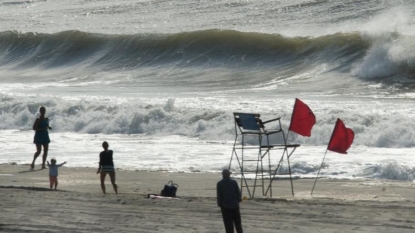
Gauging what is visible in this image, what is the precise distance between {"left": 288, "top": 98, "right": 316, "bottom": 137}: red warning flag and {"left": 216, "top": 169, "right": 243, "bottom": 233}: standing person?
11.4 feet

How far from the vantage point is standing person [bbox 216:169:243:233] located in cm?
1105

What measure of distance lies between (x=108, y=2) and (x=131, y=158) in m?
32.5

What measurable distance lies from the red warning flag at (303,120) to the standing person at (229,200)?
136 inches

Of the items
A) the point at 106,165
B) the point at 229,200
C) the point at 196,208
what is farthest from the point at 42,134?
the point at 229,200

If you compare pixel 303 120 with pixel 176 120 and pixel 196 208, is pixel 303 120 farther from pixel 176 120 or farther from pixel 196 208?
pixel 176 120

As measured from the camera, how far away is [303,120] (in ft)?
47.3

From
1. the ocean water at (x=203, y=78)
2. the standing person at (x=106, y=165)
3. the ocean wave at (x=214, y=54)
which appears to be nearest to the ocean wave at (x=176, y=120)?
the ocean water at (x=203, y=78)

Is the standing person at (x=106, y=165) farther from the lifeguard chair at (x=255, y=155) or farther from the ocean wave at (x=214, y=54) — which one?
the ocean wave at (x=214, y=54)

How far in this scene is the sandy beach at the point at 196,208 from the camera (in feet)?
39.9

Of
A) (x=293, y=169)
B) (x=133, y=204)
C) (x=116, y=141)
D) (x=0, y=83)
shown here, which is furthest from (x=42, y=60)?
(x=133, y=204)

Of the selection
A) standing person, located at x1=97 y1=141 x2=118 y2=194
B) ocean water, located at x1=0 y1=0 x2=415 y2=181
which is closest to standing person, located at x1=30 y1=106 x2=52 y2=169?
ocean water, located at x1=0 y1=0 x2=415 y2=181

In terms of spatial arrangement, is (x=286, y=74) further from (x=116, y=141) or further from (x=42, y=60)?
(x=42, y=60)

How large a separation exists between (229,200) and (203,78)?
22132 mm

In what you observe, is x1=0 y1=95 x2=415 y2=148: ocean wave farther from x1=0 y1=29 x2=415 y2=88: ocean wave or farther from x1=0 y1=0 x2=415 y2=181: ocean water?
x1=0 y1=29 x2=415 y2=88: ocean wave
